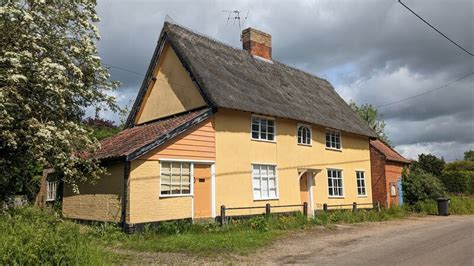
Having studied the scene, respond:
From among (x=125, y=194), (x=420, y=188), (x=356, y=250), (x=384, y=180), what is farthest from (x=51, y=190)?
(x=420, y=188)

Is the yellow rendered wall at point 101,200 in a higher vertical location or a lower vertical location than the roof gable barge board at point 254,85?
lower

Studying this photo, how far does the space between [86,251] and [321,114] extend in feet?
54.4

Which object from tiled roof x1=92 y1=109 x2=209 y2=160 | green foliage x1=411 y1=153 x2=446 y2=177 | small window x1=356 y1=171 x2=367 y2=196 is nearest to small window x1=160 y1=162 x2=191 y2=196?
tiled roof x1=92 y1=109 x2=209 y2=160

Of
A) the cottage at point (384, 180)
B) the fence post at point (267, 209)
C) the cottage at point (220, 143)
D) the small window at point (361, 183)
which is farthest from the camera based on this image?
the cottage at point (384, 180)

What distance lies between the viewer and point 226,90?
17.7 meters

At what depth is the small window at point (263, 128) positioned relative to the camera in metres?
18.8

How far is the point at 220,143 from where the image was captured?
17.2 meters

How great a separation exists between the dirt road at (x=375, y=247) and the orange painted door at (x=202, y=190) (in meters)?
3.71

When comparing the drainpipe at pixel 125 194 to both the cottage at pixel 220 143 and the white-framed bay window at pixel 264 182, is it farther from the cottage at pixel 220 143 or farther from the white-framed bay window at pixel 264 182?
the white-framed bay window at pixel 264 182

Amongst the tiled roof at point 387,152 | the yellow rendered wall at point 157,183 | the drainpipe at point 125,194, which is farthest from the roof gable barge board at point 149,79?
the tiled roof at point 387,152

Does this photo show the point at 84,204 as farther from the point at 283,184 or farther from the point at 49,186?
the point at 283,184

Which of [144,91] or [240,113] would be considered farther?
[144,91]

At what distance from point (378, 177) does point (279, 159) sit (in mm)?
10079

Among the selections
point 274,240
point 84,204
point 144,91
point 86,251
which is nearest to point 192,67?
point 144,91
